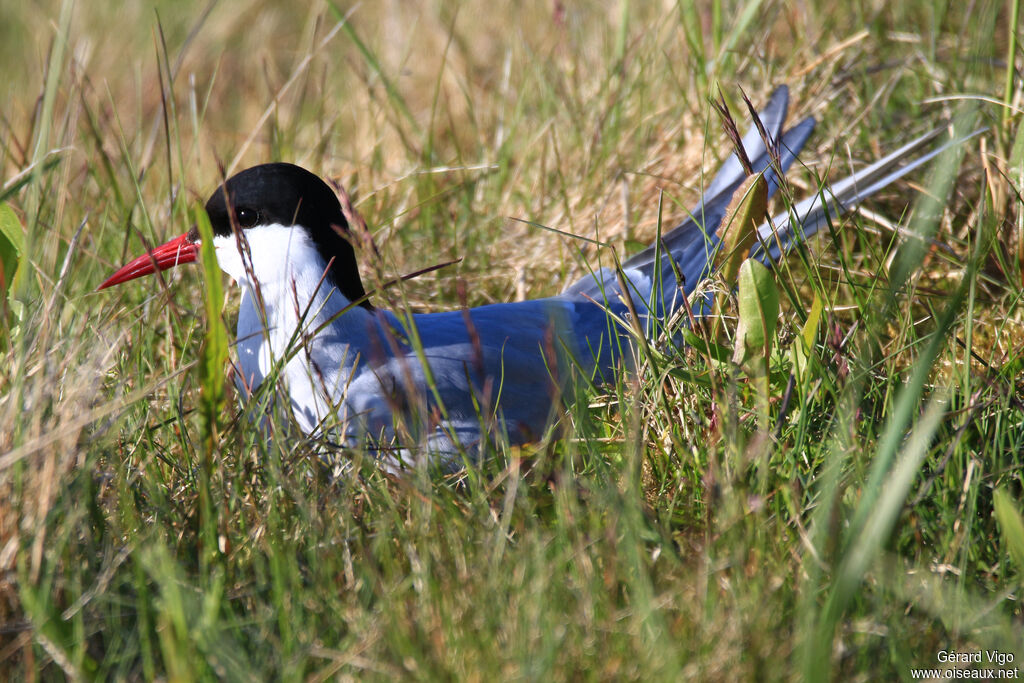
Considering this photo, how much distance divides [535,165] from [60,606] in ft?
7.44

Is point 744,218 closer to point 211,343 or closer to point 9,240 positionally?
point 211,343

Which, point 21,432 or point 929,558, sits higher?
point 21,432

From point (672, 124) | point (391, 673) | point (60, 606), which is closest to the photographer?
point (391, 673)

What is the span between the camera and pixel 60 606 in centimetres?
150

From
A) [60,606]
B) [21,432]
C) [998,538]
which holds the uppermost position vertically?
[21,432]

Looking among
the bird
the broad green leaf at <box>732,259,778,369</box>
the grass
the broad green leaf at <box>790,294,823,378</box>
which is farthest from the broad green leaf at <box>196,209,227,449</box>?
the broad green leaf at <box>790,294,823,378</box>

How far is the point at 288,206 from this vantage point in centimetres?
223

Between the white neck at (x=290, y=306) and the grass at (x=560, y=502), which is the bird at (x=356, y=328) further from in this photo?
Result: the grass at (x=560, y=502)

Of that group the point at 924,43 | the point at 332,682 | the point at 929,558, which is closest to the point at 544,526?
the point at 332,682

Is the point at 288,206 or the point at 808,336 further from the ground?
the point at 288,206

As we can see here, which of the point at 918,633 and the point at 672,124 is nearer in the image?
the point at 918,633

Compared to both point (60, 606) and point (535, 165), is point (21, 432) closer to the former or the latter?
point (60, 606)

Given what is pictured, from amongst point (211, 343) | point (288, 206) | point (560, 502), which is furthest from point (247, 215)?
point (560, 502)

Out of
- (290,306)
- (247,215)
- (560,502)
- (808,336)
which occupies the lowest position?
(560,502)
